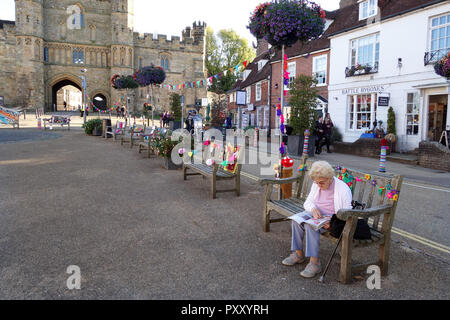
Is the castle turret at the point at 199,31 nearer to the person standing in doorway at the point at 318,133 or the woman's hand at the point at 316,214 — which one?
the person standing in doorway at the point at 318,133

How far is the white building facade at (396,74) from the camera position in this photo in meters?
14.6

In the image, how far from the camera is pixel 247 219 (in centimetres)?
532

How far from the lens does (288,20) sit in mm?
7031

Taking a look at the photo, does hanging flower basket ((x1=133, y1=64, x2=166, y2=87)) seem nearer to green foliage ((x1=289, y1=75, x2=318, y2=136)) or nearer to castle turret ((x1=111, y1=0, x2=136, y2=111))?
green foliage ((x1=289, y1=75, x2=318, y2=136))

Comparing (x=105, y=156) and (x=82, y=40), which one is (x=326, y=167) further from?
(x=82, y=40)

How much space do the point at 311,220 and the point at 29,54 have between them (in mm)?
53945

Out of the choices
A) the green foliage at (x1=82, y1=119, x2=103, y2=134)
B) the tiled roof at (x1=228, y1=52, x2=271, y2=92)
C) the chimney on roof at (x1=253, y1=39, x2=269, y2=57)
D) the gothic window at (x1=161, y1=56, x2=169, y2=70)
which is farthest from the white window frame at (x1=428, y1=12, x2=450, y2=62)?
the gothic window at (x1=161, y1=56, x2=169, y2=70)

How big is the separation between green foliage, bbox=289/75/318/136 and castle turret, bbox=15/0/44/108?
1732 inches

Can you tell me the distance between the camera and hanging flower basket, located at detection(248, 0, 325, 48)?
707 centimetres

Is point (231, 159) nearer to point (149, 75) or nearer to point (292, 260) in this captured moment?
point (292, 260)

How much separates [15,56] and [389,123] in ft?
173

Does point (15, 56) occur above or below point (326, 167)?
above

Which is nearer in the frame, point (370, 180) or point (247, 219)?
point (370, 180)

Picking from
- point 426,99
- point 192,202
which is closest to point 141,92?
point 426,99
